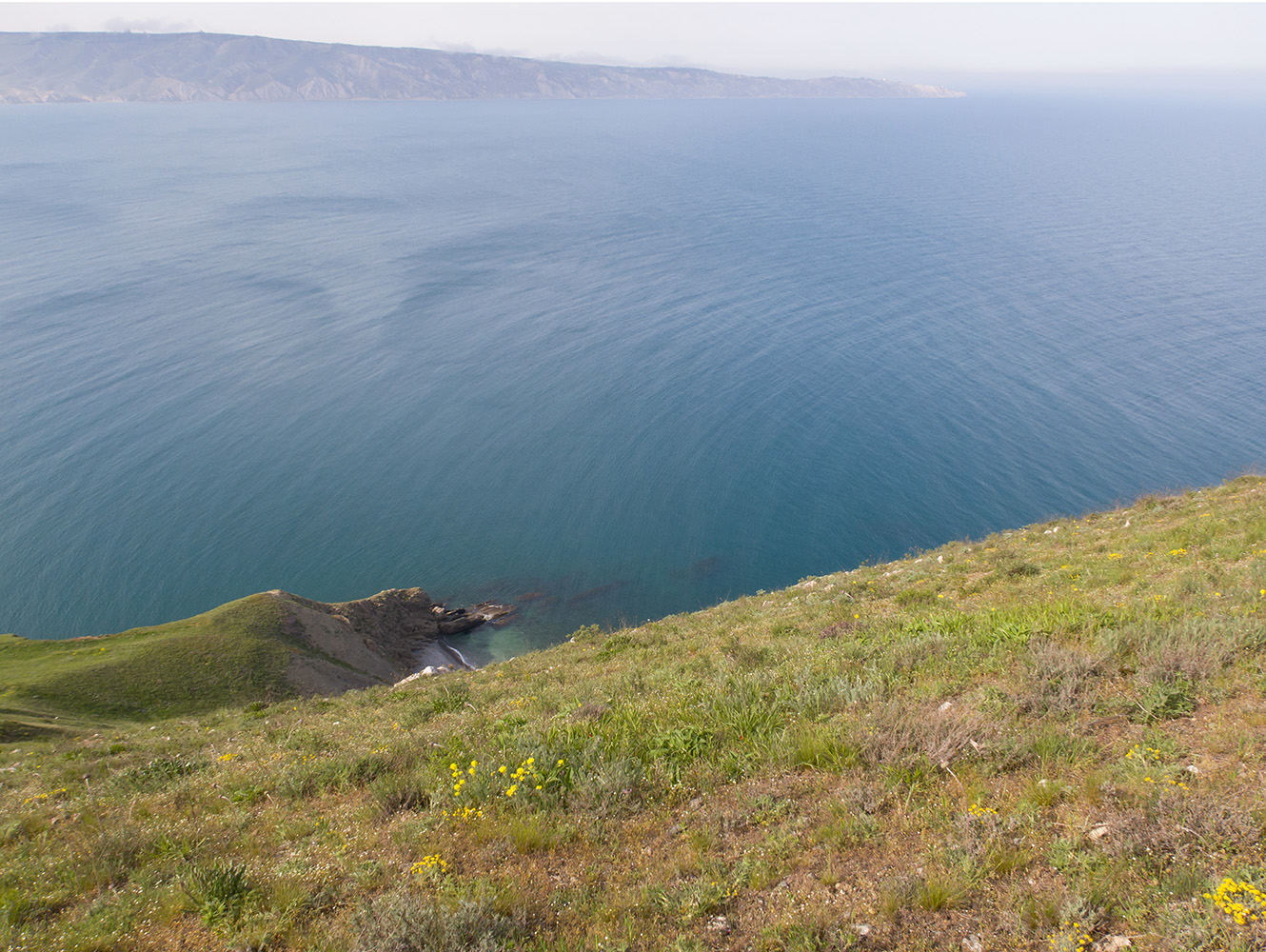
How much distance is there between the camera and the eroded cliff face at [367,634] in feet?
98.5

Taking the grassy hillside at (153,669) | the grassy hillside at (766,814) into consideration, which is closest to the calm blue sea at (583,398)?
the grassy hillside at (153,669)

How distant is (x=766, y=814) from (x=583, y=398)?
193ft

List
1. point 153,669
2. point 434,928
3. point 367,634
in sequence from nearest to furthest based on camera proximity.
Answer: point 434,928, point 153,669, point 367,634

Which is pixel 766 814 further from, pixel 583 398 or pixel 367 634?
pixel 583 398

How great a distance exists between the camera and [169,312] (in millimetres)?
79625

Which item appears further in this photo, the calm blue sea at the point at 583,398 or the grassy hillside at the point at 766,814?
the calm blue sea at the point at 583,398

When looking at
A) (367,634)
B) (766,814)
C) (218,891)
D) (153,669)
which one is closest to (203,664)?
(153,669)

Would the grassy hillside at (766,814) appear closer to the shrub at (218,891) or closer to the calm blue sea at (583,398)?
the shrub at (218,891)

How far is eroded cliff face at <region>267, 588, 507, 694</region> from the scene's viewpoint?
30.0m

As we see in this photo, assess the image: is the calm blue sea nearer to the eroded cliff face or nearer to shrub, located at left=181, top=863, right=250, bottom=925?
the eroded cliff face

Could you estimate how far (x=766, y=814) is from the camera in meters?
6.85

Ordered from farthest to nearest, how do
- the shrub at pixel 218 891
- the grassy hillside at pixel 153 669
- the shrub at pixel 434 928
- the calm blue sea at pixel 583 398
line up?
the calm blue sea at pixel 583 398 < the grassy hillside at pixel 153 669 < the shrub at pixel 218 891 < the shrub at pixel 434 928

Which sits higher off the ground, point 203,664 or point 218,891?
point 218,891

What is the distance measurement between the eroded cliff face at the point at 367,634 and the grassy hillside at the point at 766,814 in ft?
59.8
